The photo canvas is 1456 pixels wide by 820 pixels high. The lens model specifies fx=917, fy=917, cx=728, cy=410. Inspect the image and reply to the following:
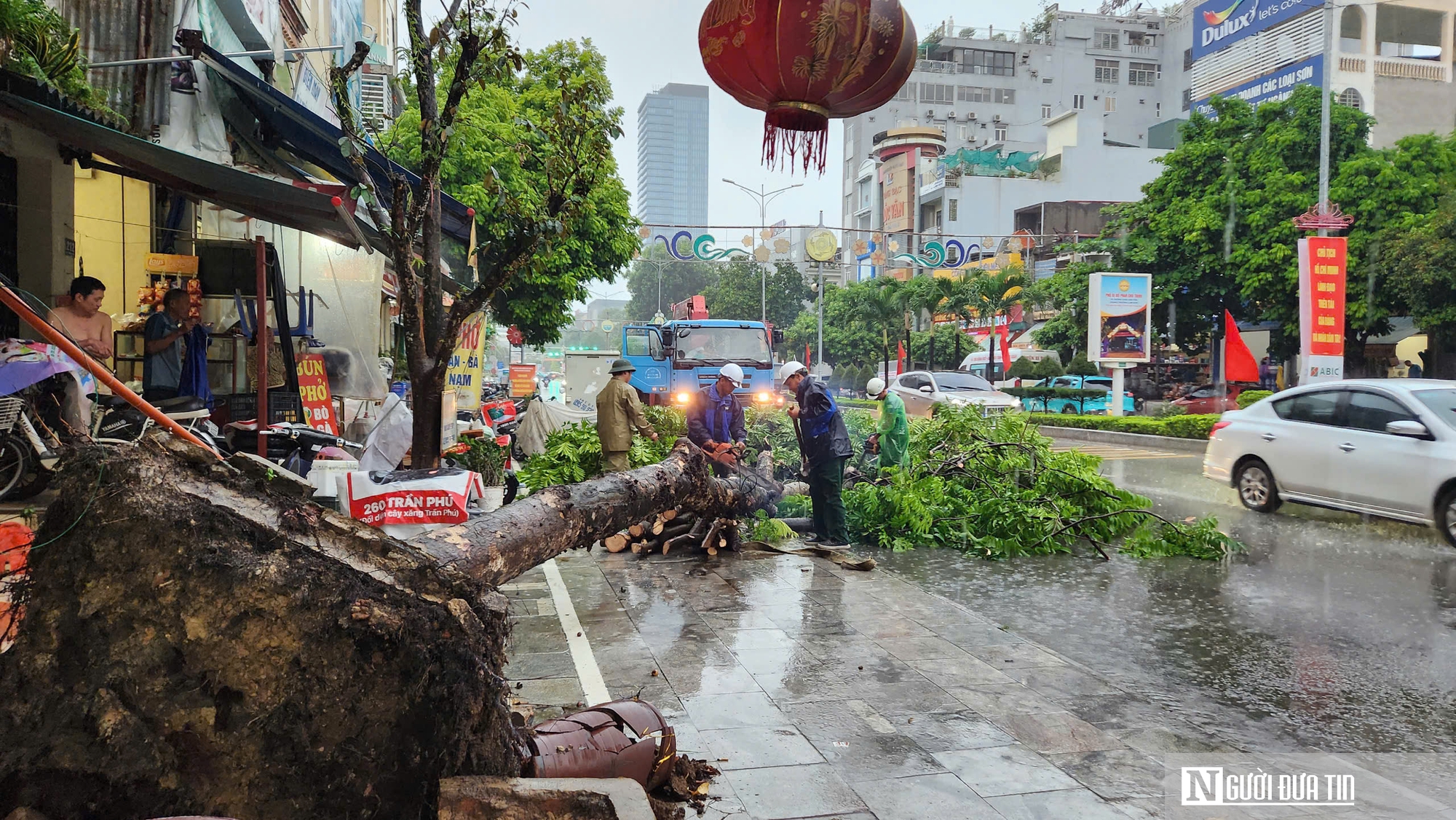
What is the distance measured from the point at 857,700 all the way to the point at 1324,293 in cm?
1803

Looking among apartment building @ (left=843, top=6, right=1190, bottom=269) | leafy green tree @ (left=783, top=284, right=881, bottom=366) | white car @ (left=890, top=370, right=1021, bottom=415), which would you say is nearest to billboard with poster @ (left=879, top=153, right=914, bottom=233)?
apartment building @ (left=843, top=6, right=1190, bottom=269)

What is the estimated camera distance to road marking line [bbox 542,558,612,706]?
4.36 m

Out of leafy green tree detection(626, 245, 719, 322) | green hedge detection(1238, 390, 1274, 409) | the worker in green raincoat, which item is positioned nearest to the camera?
the worker in green raincoat

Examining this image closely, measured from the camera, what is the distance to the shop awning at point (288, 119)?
8227 millimetres

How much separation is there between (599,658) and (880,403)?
6.12 metres

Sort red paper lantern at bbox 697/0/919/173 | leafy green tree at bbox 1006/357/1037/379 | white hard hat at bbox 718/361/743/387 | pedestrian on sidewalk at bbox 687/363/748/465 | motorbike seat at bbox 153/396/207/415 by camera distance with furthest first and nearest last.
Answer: leafy green tree at bbox 1006/357/1037/379
white hard hat at bbox 718/361/743/387
pedestrian on sidewalk at bbox 687/363/748/465
motorbike seat at bbox 153/396/207/415
red paper lantern at bbox 697/0/919/173

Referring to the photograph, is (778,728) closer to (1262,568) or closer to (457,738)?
(457,738)

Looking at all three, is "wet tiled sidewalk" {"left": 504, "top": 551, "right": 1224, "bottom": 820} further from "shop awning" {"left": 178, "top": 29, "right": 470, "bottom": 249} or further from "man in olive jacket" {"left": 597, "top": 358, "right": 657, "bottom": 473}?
"shop awning" {"left": 178, "top": 29, "right": 470, "bottom": 249}

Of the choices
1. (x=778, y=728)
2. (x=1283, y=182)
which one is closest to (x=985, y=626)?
(x=778, y=728)

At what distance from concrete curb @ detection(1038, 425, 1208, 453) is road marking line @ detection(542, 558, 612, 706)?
1541 centimetres

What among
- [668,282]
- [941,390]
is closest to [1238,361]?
[941,390]

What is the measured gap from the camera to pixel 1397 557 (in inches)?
318

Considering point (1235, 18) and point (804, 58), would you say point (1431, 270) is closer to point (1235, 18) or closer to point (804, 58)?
point (1235, 18)

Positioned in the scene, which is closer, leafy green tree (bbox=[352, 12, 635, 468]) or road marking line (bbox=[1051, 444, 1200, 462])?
leafy green tree (bbox=[352, 12, 635, 468])
